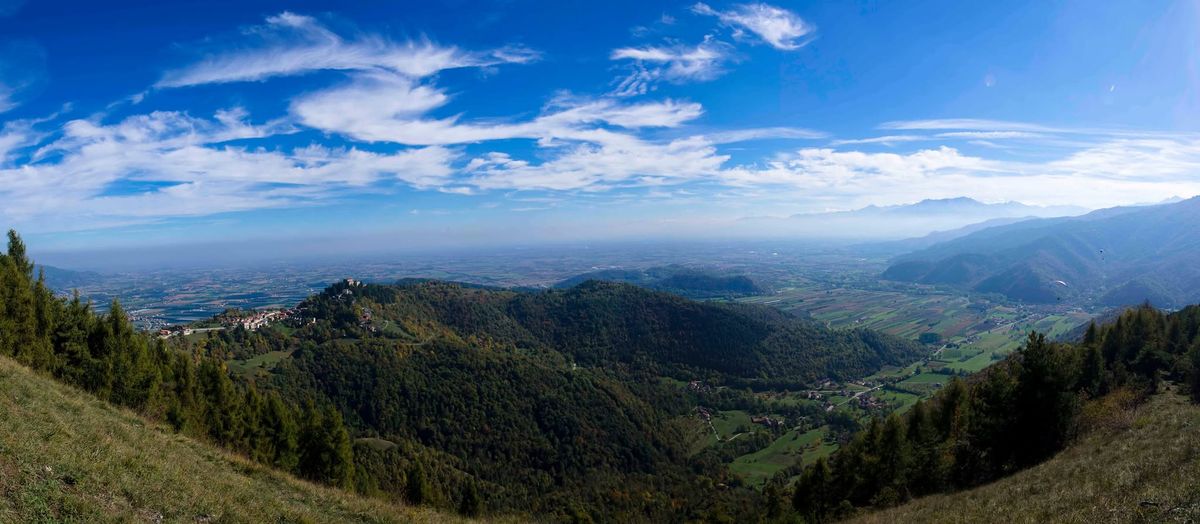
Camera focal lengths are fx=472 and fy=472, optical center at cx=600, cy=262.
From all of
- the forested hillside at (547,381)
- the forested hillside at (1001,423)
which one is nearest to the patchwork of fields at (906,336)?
the forested hillside at (547,381)

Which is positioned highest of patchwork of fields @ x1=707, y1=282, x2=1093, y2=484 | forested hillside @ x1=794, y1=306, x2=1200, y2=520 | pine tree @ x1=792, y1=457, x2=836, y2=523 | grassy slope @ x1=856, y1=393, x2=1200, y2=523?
grassy slope @ x1=856, y1=393, x2=1200, y2=523

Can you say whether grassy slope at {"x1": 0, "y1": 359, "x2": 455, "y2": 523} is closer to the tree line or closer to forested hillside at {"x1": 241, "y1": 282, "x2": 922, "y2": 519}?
the tree line

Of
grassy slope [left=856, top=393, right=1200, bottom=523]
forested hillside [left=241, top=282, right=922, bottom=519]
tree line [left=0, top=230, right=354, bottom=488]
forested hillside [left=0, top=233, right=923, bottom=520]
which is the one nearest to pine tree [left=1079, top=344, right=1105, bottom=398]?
grassy slope [left=856, top=393, right=1200, bottom=523]

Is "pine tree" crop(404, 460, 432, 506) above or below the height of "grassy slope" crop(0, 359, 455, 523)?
below

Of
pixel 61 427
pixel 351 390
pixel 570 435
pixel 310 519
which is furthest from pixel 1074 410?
pixel 351 390

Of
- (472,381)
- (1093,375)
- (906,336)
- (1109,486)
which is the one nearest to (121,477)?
(1109,486)

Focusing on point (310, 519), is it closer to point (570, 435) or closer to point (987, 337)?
point (570, 435)
